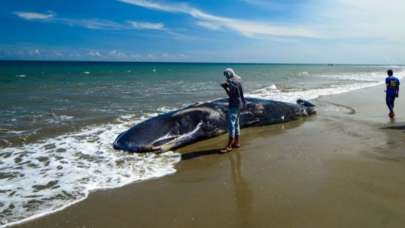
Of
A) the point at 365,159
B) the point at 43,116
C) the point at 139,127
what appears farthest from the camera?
the point at 43,116

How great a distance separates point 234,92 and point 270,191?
10.3ft

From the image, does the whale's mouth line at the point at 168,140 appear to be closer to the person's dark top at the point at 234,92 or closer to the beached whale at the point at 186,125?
the beached whale at the point at 186,125

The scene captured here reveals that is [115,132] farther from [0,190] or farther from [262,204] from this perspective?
[262,204]

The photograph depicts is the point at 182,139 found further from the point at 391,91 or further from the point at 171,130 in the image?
the point at 391,91

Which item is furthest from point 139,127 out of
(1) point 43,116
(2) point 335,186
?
(1) point 43,116

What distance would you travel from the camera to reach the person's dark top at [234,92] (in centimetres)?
741

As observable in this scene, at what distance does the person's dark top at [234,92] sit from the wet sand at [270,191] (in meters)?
1.01

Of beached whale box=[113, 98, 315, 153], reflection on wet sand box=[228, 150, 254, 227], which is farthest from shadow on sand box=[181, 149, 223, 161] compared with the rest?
reflection on wet sand box=[228, 150, 254, 227]

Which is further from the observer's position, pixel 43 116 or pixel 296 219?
pixel 43 116

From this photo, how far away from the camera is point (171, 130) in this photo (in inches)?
306

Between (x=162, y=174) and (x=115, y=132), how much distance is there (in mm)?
3933

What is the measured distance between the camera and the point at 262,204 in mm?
4309

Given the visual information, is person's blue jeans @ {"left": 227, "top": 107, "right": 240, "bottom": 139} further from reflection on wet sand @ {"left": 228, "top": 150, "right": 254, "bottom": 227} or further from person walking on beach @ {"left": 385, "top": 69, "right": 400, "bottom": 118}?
person walking on beach @ {"left": 385, "top": 69, "right": 400, "bottom": 118}

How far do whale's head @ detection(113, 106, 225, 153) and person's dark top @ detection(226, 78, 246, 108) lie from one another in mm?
1214
